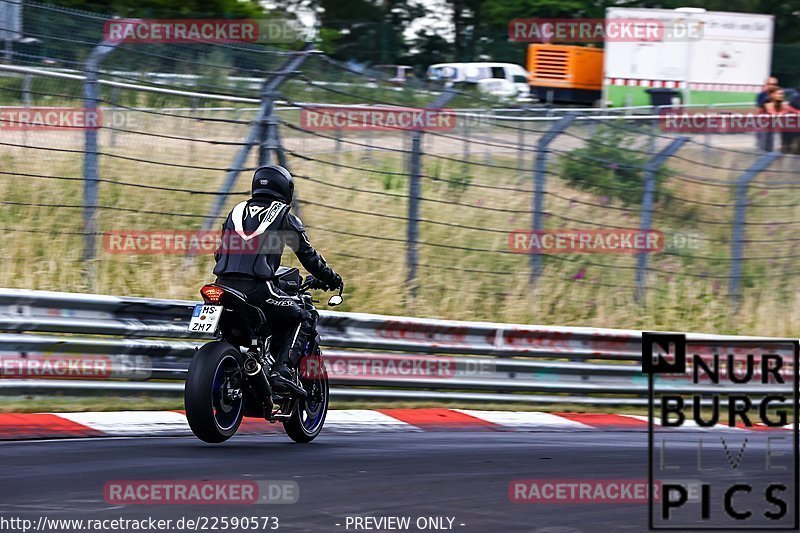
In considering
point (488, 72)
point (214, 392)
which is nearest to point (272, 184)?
point (214, 392)

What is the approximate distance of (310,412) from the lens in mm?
8062

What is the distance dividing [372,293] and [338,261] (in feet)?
1.57

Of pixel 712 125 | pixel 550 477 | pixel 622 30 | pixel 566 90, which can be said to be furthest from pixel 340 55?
pixel 550 477

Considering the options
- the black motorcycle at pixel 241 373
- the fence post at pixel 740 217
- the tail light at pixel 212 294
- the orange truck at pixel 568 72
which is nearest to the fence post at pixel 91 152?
the black motorcycle at pixel 241 373

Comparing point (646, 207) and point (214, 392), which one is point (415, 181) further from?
point (214, 392)

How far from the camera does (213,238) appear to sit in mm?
10523

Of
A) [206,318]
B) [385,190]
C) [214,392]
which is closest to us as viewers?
[206,318]

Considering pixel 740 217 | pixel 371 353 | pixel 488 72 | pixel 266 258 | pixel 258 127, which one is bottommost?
pixel 371 353

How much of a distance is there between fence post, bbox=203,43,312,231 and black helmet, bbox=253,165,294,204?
8.48 ft

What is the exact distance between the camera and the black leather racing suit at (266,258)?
7.42m

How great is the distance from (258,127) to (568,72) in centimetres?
2147

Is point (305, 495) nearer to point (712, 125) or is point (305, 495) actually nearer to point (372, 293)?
point (372, 293)

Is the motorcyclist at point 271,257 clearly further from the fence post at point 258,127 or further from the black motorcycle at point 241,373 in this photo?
the fence post at point 258,127

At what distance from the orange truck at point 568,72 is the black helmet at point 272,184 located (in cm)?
2376
